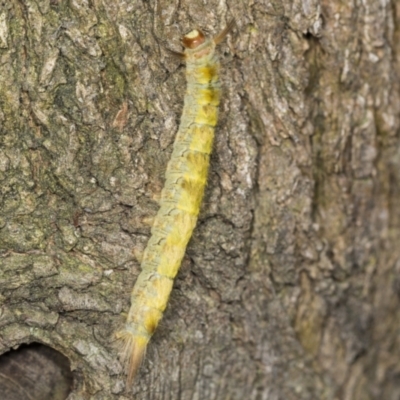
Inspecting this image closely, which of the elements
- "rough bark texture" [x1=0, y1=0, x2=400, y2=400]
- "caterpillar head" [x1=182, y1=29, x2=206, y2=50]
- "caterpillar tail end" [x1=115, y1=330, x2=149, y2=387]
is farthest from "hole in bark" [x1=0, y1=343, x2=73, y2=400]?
"caterpillar head" [x1=182, y1=29, x2=206, y2=50]

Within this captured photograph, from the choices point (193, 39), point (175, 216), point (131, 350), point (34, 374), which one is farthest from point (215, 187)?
point (34, 374)

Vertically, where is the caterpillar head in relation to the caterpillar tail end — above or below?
above

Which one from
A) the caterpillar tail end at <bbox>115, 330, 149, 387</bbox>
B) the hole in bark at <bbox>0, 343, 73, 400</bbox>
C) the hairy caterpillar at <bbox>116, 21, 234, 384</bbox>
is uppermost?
the hairy caterpillar at <bbox>116, 21, 234, 384</bbox>

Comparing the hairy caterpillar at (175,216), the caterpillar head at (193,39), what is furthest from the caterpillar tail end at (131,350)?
the caterpillar head at (193,39)

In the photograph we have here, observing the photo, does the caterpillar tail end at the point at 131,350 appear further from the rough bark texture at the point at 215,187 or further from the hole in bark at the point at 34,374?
the hole in bark at the point at 34,374

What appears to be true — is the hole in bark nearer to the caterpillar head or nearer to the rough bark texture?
the rough bark texture

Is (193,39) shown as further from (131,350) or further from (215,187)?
(131,350)
